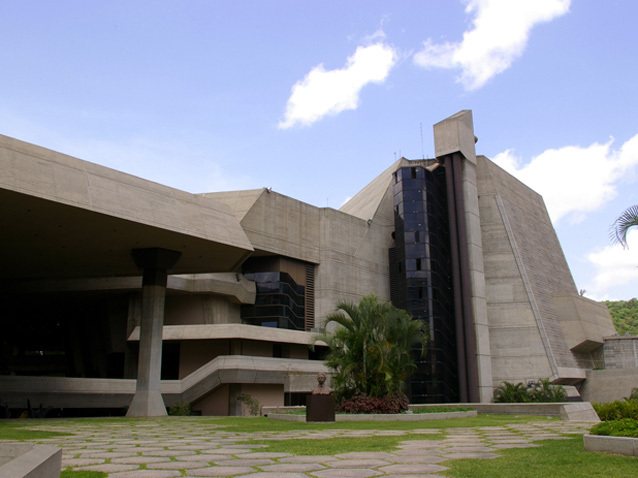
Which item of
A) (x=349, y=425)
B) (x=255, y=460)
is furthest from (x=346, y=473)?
(x=349, y=425)

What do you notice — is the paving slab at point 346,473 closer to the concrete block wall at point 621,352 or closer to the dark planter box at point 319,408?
the dark planter box at point 319,408

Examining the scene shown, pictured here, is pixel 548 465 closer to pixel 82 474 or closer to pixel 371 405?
pixel 82 474

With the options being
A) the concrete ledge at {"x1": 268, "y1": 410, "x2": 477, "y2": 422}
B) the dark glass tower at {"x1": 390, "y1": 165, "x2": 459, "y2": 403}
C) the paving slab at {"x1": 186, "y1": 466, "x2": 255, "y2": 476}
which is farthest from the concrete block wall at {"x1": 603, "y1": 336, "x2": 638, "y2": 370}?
the paving slab at {"x1": 186, "y1": 466, "x2": 255, "y2": 476}

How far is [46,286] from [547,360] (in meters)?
32.4

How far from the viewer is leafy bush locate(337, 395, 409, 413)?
18.1m

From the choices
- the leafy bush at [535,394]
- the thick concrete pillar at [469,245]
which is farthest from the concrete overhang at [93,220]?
the leafy bush at [535,394]

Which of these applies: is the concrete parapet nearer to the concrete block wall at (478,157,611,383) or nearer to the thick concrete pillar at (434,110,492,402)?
the concrete block wall at (478,157,611,383)

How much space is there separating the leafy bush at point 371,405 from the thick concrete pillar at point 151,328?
8.29 metres

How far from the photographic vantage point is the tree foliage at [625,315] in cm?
6900

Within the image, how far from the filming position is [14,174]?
15.7 m

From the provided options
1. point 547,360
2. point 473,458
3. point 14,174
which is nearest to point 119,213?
point 14,174

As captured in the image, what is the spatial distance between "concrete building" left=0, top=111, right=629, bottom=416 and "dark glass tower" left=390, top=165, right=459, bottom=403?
0.11 m

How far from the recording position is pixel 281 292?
35.8 metres

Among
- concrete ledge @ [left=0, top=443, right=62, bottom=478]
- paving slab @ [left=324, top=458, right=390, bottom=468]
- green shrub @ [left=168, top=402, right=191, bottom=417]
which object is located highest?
concrete ledge @ [left=0, top=443, right=62, bottom=478]
